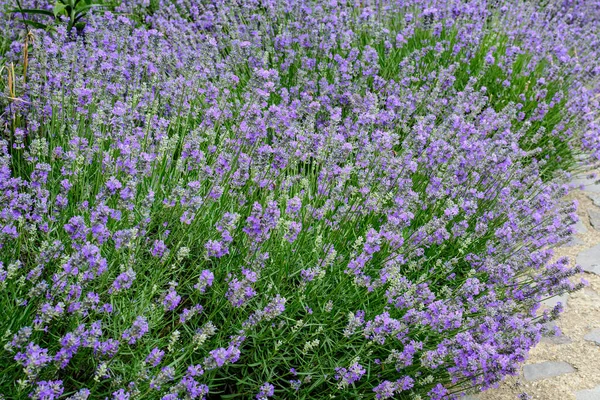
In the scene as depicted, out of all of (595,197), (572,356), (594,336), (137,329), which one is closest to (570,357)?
(572,356)

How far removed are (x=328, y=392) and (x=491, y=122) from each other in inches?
76.8

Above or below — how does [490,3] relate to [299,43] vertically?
above

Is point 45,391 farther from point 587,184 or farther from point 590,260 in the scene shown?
point 587,184

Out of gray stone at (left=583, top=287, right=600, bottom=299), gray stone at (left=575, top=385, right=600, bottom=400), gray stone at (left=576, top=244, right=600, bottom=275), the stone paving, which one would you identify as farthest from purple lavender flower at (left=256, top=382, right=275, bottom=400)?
gray stone at (left=576, top=244, right=600, bottom=275)

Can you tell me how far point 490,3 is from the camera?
5512 mm

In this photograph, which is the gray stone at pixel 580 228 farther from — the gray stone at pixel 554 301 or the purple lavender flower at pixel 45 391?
the purple lavender flower at pixel 45 391

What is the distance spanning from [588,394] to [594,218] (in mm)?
1757

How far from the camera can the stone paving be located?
9.46 ft

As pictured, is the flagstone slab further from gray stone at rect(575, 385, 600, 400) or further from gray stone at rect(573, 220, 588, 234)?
gray stone at rect(575, 385, 600, 400)

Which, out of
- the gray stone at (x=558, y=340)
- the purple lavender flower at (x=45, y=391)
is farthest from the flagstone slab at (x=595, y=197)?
the purple lavender flower at (x=45, y=391)

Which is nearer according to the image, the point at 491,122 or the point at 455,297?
the point at 455,297

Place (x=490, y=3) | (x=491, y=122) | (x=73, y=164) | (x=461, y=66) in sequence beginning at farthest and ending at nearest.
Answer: (x=490, y=3)
(x=461, y=66)
(x=491, y=122)
(x=73, y=164)

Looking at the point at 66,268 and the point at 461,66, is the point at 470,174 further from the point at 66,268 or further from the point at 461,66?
the point at 66,268

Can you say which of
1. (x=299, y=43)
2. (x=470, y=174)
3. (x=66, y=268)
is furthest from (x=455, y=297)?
(x=299, y=43)
